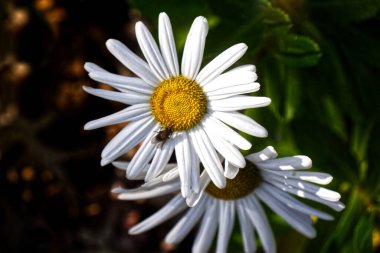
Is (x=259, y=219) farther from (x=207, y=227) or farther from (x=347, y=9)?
(x=347, y=9)

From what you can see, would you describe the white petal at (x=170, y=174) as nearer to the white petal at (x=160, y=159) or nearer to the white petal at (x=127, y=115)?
the white petal at (x=160, y=159)

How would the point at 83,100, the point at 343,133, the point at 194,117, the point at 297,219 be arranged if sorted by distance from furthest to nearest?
1. the point at 83,100
2. the point at 343,133
3. the point at 297,219
4. the point at 194,117

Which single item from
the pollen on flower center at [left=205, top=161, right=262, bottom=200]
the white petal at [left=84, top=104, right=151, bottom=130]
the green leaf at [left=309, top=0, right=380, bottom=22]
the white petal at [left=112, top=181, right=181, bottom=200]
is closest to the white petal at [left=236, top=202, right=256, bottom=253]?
the pollen on flower center at [left=205, top=161, right=262, bottom=200]

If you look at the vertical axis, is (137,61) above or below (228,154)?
above

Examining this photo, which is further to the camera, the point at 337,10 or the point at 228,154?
the point at 337,10

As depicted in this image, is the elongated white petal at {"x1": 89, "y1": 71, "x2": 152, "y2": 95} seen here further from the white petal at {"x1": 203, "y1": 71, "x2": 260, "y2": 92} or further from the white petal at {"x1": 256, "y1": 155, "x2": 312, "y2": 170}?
the white petal at {"x1": 256, "y1": 155, "x2": 312, "y2": 170}

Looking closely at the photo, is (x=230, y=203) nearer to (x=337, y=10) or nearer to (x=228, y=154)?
(x=228, y=154)

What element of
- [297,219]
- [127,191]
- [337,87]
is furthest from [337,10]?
[127,191]

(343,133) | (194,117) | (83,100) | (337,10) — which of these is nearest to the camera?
(194,117)
